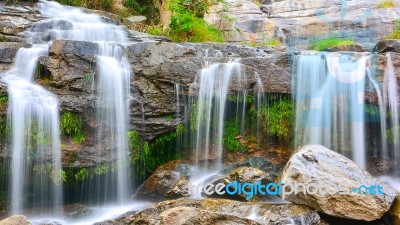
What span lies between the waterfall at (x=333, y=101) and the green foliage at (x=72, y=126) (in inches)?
194

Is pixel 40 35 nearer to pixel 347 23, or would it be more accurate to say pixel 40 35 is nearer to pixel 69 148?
pixel 69 148

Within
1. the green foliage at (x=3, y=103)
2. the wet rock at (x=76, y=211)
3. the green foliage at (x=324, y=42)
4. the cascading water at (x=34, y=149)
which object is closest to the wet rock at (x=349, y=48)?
the green foliage at (x=324, y=42)

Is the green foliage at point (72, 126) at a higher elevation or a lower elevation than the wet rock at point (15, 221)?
higher

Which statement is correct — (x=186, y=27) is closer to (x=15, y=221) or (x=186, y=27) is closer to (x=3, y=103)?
(x=3, y=103)

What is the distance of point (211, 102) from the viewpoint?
833 cm

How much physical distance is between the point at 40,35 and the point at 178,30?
4.38 meters

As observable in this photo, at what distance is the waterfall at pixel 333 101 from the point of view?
8258 millimetres

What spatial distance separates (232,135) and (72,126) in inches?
145

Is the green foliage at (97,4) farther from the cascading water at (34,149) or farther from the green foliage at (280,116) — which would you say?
the green foliage at (280,116)

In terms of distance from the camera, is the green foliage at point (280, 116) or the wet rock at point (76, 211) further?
the green foliage at point (280, 116)

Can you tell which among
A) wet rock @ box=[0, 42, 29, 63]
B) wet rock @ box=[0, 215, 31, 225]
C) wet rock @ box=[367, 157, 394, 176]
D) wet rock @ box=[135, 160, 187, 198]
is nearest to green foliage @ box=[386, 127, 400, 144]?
wet rock @ box=[367, 157, 394, 176]

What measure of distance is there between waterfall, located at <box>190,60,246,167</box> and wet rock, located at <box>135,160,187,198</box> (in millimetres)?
711

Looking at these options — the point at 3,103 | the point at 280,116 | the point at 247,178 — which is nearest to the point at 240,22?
the point at 280,116

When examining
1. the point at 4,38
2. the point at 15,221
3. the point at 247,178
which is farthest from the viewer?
the point at 4,38
